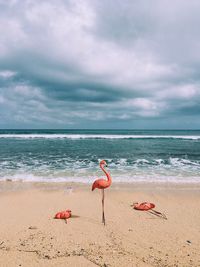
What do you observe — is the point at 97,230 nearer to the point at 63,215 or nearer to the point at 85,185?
the point at 63,215

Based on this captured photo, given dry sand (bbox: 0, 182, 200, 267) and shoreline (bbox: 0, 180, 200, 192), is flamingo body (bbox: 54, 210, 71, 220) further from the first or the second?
shoreline (bbox: 0, 180, 200, 192)

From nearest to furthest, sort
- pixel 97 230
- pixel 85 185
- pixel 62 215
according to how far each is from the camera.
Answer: pixel 97 230
pixel 62 215
pixel 85 185

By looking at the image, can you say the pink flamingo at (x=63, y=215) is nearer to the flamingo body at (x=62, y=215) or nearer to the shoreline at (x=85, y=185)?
the flamingo body at (x=62, y=215)

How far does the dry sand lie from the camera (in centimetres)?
544

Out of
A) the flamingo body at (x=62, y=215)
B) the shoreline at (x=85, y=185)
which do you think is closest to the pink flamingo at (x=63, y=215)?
the flamingo body at (x=62, y=215)

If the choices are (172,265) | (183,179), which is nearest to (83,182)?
(183,179)

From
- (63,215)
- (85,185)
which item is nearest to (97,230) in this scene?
(63,215)

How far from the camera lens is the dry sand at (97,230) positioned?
5.44m

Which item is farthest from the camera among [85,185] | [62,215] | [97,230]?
[85,185]

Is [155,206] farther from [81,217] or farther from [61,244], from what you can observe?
[61,244]

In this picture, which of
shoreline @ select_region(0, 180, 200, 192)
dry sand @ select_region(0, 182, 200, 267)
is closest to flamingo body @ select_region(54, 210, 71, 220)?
dry sand @ select_region(0, 182, 200, 267)

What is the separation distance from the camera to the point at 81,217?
26.4ft

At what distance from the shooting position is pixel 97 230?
7.01 meters

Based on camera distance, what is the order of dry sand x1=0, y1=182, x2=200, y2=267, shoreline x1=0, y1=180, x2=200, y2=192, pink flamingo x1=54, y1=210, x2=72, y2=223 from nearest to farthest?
dry sand x1=0, y1=182, x2=200, y2=267 → pink flamingo x1=54, y1=210, x2=72, y2=223 → shoreline x1=0, y1=180, x2=200, y2=192
